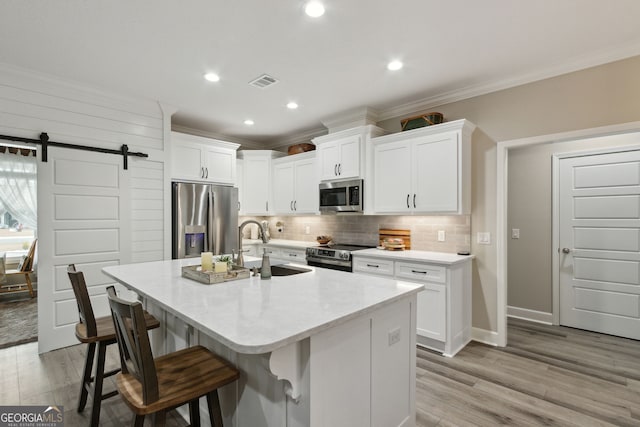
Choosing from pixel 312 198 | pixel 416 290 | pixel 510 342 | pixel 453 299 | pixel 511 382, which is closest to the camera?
pixel 416 290

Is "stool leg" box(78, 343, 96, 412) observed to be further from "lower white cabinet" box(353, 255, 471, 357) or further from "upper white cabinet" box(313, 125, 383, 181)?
"upper white cabinet" box(313, 125, 383, 181)

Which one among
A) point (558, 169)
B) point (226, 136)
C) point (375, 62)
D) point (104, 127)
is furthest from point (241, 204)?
point (558, 169)

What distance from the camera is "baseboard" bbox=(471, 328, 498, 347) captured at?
330 cm

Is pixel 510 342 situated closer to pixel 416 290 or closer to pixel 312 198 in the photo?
pixel 416 290

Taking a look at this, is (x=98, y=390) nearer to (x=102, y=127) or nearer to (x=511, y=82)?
(x=102, y=127)

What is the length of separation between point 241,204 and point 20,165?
358 cm

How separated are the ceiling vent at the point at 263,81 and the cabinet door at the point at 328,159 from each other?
1301mm

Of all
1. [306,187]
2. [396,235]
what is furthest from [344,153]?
[396,235]

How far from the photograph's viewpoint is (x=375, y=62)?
113 inches

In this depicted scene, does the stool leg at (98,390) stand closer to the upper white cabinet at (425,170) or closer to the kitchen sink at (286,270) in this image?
the kitchen sink at (286,270)

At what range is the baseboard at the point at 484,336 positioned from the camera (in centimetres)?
330

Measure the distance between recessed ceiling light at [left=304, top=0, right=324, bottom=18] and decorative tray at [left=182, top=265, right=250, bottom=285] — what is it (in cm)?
181

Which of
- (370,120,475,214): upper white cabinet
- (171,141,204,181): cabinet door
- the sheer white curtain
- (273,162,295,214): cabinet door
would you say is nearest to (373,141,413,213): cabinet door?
(370,120,475,214): upper white cabinet

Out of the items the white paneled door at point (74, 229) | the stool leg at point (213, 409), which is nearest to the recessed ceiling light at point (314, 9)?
the stool leg at point (213, 409)
